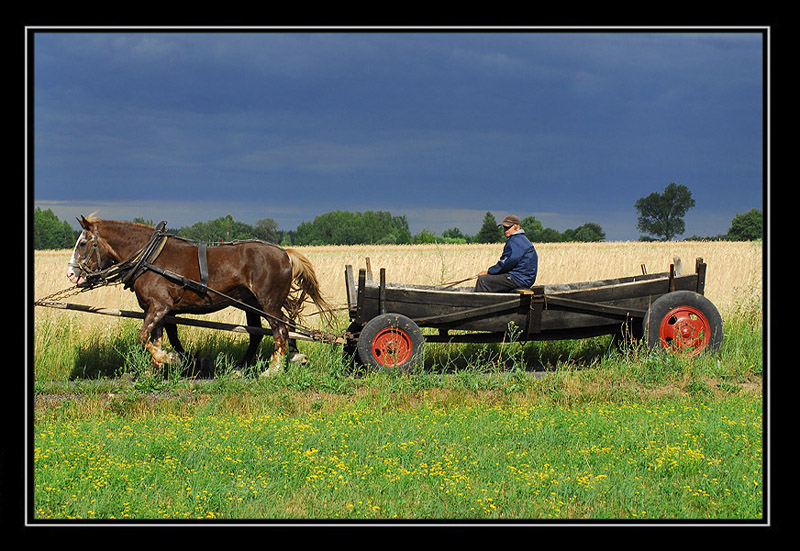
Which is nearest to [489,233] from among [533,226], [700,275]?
[533,226]

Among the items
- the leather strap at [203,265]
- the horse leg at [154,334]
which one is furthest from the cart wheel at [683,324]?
the horse leg at [154,334]

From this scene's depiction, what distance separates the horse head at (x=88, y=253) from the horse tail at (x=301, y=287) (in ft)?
7.30

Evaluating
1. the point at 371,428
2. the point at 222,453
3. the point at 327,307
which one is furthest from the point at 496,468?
the point at 327,307

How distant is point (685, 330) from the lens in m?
8.45

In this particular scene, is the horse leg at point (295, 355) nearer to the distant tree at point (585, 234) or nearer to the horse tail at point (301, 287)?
the horse tail at point (301, 287)

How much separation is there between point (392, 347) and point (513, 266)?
1.88 meters

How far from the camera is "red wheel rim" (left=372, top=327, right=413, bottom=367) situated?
788cm

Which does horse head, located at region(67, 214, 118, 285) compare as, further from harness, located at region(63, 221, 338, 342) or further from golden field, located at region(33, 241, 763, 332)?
golden field, located at region(33, 241, 763, 332)

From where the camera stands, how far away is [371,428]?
19.5ft

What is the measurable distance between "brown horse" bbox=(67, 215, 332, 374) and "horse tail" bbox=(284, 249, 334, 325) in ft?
0.06

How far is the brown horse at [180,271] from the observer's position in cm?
808

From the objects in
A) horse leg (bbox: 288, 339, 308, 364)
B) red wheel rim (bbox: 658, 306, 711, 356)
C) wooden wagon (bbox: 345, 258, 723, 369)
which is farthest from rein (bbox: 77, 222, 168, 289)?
red wheel rim (bbox: 658, 306, 711, 356)

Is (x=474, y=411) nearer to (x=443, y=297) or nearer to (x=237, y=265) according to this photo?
(x=443, y=297)

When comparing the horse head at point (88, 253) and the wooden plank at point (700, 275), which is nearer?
the horse head at point (88, 253)
